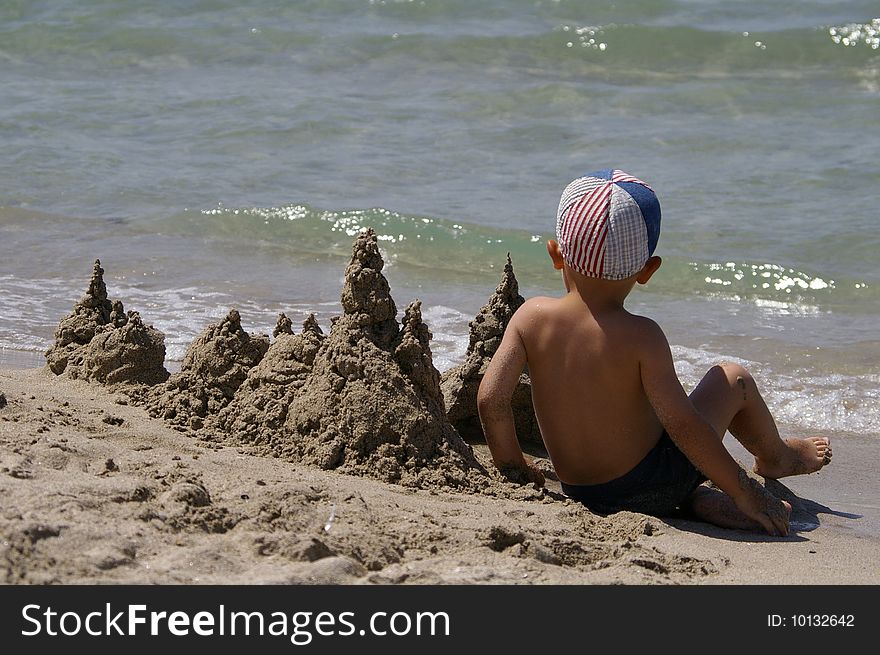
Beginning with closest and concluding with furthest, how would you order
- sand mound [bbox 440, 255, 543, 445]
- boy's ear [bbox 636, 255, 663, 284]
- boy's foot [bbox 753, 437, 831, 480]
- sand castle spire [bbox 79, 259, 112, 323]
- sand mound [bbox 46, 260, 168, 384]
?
1. boy's ear [bbox 636, 255, 663, 284]
2. boy's foot [bbox 753, 437, 831, 480]
3. sand mound [bbox 440, 255, 543, 445]
4. sand mound [bbox 46, 260, 168, 384]
5. sand castle spire [bbox 79, 259, 112, 323]

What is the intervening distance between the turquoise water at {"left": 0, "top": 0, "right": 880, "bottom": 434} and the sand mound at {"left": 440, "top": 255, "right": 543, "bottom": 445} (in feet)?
5.12

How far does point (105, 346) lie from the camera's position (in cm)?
444

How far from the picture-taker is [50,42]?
537 inches

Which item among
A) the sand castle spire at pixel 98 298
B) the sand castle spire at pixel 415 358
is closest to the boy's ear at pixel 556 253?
Result: the sand castle spire at pixel 415 358

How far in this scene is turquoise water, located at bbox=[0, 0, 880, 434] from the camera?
22.8ft

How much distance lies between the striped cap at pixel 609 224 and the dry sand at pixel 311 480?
0.62 m

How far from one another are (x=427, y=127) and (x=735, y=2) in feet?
20.0

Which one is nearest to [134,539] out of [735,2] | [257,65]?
[257,65]

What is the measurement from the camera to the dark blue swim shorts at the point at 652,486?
3.59m

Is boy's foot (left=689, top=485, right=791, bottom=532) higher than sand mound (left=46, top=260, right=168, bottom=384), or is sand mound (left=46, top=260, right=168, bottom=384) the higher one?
sand mound (left=46, top=260, right=168, bottom=384)

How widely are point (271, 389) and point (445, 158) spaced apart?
21.2 ft

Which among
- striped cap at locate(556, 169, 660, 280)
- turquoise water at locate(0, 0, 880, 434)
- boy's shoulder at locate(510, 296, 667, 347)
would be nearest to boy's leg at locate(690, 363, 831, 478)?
boy's shoulder at locate(510, 296, 667, 347)

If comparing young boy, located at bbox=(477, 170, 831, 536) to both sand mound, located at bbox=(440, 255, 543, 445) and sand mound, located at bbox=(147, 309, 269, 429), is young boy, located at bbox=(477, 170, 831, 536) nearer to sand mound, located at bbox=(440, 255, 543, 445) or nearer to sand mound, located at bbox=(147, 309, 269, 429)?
sand mound, located at bbox=(440, 255, 543, 445)

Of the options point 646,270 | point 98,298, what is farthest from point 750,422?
point 98,298
